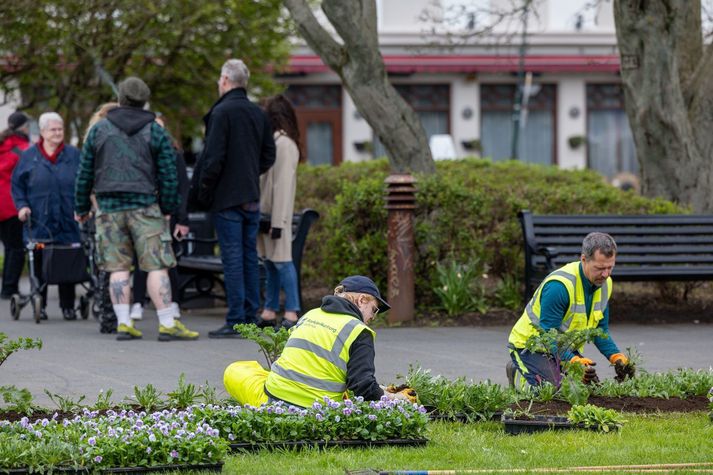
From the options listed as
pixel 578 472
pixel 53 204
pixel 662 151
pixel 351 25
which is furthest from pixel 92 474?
pixel 662 151

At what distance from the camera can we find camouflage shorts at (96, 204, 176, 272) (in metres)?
10.7

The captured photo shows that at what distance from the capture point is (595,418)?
653 cm

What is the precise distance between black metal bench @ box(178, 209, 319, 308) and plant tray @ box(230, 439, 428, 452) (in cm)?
581

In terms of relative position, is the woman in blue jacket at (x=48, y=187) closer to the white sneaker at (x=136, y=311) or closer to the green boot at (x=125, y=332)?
the white sneaker at (x=136, y=311)

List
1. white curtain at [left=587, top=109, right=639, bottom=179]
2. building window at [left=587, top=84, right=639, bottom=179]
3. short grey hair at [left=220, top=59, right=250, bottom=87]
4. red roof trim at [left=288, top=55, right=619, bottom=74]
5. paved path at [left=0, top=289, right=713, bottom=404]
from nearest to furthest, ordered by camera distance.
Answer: paved path at [left=0, top=289, right=713, bottom=404]
short grey hair at [left=220, top=59, right=250, bottom=87]
red roof trim at [left=288, top=55, right=619, bottom=74]
building window at [left=587, top=84, right=639, bottom=179]
white curtain at [left=587, top=109, right=639, bottom=179]

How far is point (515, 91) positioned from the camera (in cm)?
4012

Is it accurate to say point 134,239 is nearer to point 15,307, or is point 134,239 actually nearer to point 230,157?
point 230,157

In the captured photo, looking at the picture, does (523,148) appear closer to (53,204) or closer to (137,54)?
(137,54)

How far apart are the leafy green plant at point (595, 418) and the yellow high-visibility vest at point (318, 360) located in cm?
109

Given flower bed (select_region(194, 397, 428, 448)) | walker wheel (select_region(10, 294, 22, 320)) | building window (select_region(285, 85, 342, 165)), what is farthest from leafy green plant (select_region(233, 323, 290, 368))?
building window (select_region(285, 85, 342, 165))

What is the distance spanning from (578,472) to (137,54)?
16.2m

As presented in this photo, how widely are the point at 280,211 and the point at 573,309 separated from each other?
4.27m

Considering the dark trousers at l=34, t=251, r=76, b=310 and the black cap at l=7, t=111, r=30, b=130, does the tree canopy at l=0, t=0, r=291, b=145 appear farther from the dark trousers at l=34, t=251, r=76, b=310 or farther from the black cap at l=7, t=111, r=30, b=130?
the dark trousers at l=34, t=251, r=76, b=310

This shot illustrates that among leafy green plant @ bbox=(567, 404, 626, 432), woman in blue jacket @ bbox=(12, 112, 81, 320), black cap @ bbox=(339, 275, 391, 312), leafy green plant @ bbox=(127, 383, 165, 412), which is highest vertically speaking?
woman in blue jacket @ bbox=(12, 112, 81, 320)
